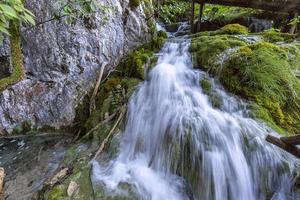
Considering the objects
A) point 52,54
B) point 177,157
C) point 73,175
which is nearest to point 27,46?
point 52,54

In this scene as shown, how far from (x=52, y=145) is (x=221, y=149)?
2865mm

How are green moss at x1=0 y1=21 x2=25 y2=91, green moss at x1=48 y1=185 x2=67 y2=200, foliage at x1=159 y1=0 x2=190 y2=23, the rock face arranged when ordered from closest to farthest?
green moss at x1=48 y1=185 x2=67 y2=200 → green moss at x1=0 y1=21 x2=25 y2=91 → the rock face → foliage at x1=159 y1=0 x2=190 y2=23

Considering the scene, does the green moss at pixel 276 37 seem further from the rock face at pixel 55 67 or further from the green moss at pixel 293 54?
the rock face at pixel 55 67

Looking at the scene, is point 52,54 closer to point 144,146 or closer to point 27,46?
point 27,46

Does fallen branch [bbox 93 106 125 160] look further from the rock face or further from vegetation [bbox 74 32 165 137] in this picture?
the rock face

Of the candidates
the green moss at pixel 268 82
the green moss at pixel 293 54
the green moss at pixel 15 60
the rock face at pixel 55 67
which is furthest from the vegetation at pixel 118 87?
the green moss at pixel 293 54

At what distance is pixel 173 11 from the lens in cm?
1053

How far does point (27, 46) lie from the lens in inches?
175

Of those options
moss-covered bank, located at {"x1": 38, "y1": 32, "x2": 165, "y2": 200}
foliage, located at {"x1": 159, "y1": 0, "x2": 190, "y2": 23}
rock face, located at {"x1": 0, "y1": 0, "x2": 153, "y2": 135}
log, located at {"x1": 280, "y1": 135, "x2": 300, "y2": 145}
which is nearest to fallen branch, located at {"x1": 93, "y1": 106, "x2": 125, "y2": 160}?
moss-covered bank, located at {"x1": 38, "y1": 32, "x2": 165, "y2": 200}

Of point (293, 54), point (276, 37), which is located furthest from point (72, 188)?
point (276, 37)

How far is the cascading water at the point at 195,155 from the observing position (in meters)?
3.14

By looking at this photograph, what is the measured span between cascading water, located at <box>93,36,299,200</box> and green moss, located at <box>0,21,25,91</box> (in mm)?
2107

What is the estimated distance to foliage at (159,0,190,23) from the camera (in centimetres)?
991

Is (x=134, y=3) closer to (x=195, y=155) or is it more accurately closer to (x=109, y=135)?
(x=109, y=135)
